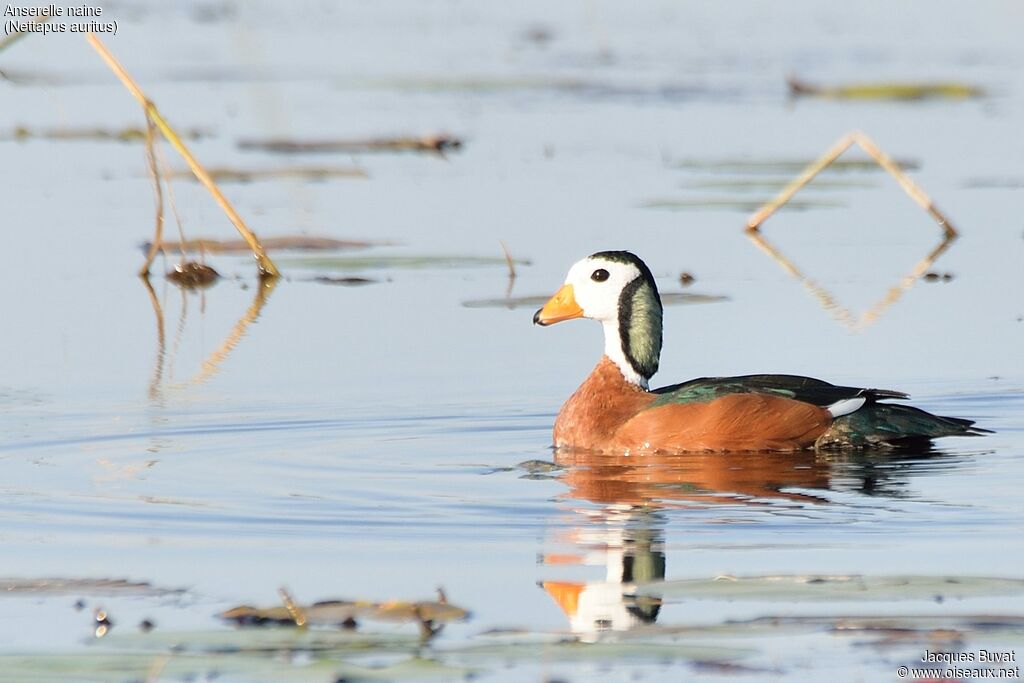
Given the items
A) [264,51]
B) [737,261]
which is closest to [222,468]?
Answer: [737,261]

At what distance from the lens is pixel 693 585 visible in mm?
7641

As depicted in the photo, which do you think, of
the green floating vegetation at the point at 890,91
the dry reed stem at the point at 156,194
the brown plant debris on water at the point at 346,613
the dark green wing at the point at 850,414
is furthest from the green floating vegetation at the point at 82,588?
the green floating vegetation at the point at 890,91

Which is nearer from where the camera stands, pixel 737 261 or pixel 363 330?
pixel 363 330

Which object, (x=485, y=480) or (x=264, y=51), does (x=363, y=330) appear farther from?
(x=264, y=51)

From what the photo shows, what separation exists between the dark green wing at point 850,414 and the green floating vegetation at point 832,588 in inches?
145

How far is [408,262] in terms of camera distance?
52.0ft

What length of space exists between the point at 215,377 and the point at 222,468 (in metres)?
2.43

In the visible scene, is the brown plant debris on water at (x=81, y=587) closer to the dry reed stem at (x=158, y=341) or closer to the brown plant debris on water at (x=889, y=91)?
the dry reed stem at (x=158, y=341)

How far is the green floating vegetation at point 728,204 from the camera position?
18766 millimetres

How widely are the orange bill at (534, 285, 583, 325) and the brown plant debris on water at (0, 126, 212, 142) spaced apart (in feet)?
35.7

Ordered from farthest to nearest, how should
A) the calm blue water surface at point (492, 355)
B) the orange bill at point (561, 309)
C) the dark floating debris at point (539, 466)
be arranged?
1. the orange bill at point (561, 309)
2. the dark floating debris at point (539, 466)
3. the calm blue water surface at point (492, 355)

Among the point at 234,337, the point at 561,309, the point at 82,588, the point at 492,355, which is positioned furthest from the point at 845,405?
the point at 82,588

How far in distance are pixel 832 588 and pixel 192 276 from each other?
9.27 metres

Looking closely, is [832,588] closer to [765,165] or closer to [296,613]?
[296,613]
